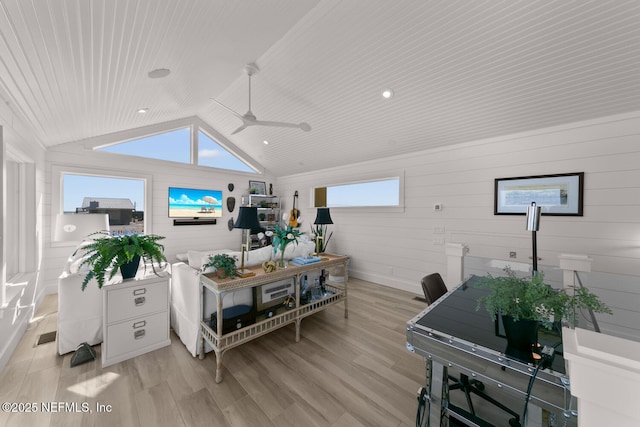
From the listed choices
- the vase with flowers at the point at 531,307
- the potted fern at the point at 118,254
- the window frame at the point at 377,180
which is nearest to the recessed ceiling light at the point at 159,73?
the potted fern at the point at 118,254

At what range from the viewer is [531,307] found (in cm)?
106

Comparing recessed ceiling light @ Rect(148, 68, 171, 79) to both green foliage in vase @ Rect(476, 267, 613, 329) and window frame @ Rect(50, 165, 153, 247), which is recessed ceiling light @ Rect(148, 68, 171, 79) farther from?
green foliage in vase @ Rect(476, 267, 613, 329)

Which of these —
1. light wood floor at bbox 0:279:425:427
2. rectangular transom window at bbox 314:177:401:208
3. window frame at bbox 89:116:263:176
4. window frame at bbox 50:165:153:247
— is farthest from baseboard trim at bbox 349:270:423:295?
window frame at bbox 50:165:153:247

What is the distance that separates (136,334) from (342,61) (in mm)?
3651

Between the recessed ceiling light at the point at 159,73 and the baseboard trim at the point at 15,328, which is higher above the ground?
the recessed ceiling light at the point at 159,73

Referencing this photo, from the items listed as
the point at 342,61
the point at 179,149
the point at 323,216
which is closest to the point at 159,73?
the point at 342,61

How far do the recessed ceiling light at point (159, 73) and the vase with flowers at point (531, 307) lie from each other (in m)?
3.42

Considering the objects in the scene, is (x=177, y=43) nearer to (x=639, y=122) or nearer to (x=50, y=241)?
(x=50, y=241)

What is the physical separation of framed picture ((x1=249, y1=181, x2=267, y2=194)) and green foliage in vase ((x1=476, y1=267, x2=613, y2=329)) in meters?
5.88

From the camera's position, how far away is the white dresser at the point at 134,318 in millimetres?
2186

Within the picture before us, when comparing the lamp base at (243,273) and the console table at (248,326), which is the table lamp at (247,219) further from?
the console table at (248,326)

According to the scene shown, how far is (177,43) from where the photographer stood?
2.15 meters

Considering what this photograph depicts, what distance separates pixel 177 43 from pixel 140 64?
18.8 inches

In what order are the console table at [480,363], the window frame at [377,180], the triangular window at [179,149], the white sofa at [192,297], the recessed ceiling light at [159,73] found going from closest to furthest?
the console table at [480,363]
the white sofa at [192,297]
the recessed ceiling light at [159,73]
the window frame at [377,180]
the triangular window at [179,149]
